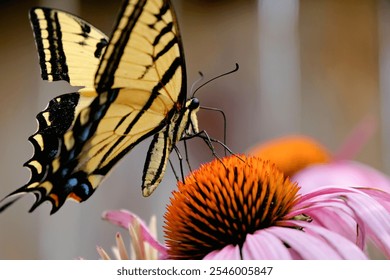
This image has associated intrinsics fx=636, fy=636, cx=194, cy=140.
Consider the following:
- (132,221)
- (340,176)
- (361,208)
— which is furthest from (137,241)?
(340,176)

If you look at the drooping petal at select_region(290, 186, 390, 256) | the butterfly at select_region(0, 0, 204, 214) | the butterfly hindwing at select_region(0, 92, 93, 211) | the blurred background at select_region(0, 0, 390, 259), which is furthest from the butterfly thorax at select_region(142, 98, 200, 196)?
the blurred background at select_region(0, 0, 390, 259)

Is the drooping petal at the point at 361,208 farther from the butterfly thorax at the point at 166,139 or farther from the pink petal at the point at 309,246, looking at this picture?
the butterfly thorax at the point at 166,139

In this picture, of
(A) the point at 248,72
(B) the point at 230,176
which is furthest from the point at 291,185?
(A) the point at 248,72

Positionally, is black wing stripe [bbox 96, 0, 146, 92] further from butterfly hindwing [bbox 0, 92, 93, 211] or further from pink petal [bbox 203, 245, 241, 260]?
pink petal [bbox 203, 245, 241, 260]

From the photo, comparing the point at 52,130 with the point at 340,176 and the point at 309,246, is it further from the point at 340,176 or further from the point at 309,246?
the point at 340,176

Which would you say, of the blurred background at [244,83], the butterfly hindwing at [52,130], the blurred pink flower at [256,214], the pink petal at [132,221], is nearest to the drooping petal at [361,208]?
the blurred pink flower at [256,214]

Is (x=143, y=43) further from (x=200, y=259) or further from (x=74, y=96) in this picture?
(x=200, y=259)
